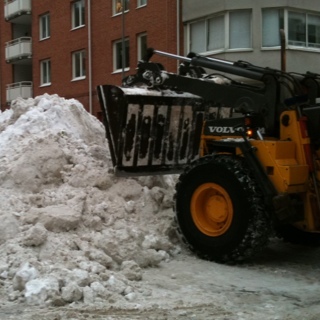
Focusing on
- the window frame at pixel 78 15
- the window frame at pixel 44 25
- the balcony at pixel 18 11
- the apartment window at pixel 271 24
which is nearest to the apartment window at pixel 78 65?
the window frame at pixel 78 15

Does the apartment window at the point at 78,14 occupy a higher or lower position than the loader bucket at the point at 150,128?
higher

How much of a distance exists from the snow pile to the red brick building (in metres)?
10.6

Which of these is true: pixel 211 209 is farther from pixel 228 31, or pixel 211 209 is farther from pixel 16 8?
pixel 16 8

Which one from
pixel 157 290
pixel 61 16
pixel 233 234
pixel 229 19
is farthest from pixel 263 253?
pixel 61 16

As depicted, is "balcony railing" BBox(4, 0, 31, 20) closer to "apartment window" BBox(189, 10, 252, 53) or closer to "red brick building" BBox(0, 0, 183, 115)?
"red brick building" BBox(0, 0, 183, 115)

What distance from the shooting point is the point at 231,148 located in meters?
6.82

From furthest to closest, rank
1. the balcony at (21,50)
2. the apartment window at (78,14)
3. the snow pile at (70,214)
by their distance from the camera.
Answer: the balcony at (21,50)
the apartment window at (78,14)
the snow pile at (70,214)

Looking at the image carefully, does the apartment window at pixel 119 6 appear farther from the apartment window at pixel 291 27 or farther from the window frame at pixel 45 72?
the apartment window at pixel 291 27

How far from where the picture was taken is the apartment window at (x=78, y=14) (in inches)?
1081

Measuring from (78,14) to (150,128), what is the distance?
70.8ft

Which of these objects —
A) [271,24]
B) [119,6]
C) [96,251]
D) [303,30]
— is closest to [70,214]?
[96,251]

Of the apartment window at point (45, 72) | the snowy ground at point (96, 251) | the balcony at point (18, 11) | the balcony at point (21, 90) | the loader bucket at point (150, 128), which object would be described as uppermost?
the balcony at point (18, 11)

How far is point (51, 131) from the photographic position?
8070 mm

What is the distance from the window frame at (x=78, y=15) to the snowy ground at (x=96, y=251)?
752 inches
